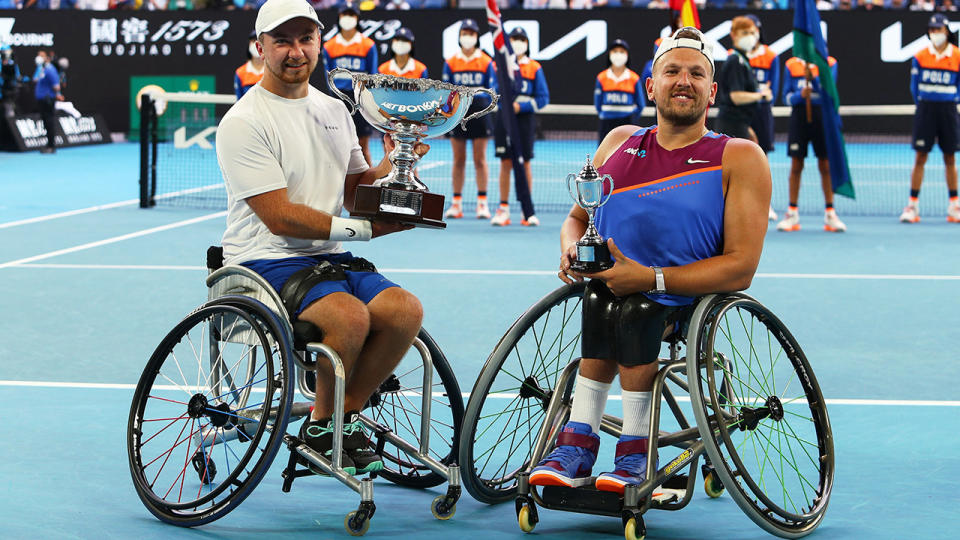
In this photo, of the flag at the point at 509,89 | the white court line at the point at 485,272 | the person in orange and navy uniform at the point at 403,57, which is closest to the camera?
the white court line at the point at 485,272

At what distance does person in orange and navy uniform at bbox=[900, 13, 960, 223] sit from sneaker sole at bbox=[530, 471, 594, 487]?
968 centimetres

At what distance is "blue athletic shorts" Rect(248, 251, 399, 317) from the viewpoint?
388 cm

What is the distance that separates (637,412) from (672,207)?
61 cm

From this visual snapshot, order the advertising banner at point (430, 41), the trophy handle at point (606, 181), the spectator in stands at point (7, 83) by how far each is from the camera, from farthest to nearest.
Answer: the advertising banner at point (430, 41) → the spectator in stands at point (7, 83) → the trophy handle at point (606, 181)

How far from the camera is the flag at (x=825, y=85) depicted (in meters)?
11.1

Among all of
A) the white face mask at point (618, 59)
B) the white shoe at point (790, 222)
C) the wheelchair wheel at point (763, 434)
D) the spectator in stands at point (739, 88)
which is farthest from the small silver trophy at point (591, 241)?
the white face mask at point (618, 59)

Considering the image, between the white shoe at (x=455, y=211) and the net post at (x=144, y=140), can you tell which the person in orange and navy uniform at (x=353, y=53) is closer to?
the white shoe at (x=455, y=211)

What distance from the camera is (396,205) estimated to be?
379 cm

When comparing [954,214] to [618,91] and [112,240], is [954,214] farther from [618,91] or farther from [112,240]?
[112,240]

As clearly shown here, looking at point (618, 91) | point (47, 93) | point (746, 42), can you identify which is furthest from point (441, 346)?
point (47, 93)

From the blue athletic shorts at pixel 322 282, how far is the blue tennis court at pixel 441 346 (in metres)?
0.70

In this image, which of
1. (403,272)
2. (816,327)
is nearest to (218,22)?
(403,272)

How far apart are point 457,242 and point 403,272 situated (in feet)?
6.36

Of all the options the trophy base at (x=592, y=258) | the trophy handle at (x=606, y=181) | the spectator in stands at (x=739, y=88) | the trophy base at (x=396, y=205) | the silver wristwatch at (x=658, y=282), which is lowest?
the silver wristwatch at (x=658, y=282)
